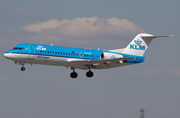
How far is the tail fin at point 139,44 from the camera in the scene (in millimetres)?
62031

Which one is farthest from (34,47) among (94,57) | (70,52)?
(94,57)

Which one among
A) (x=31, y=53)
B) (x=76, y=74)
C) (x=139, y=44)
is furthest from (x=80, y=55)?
(x=139, y=44)

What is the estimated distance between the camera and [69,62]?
5462cm

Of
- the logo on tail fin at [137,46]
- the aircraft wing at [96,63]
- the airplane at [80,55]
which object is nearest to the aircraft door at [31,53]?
the airplane at [80,55]

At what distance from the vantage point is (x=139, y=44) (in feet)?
205

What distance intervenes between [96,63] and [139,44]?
31.6 ft

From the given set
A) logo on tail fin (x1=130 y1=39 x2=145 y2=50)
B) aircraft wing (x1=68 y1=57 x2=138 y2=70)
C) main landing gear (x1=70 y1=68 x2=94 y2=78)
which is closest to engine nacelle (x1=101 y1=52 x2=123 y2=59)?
aircraft wing (x1=68 y1=57 x2=138 y2=70)

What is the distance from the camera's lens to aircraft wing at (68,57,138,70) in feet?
181

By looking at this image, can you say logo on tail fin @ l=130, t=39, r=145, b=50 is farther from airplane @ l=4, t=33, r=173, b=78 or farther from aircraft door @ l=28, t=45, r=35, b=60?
aircraft door @ l=28, t=45, r=35, b=60

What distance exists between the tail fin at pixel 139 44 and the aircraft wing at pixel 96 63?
13.6 feet

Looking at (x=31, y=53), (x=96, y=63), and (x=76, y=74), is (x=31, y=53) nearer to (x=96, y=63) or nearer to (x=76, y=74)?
(x=96, y=63)

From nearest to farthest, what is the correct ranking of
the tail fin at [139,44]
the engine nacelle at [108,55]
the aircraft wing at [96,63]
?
the aircraft wing at [96,63] < the engine nacelle at [108,55] < the tail fin at [139,44]

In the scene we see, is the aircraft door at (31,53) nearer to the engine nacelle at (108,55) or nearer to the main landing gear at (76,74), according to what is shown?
the main landing gear at (76,74)

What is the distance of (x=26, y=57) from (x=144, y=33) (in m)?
21.5
